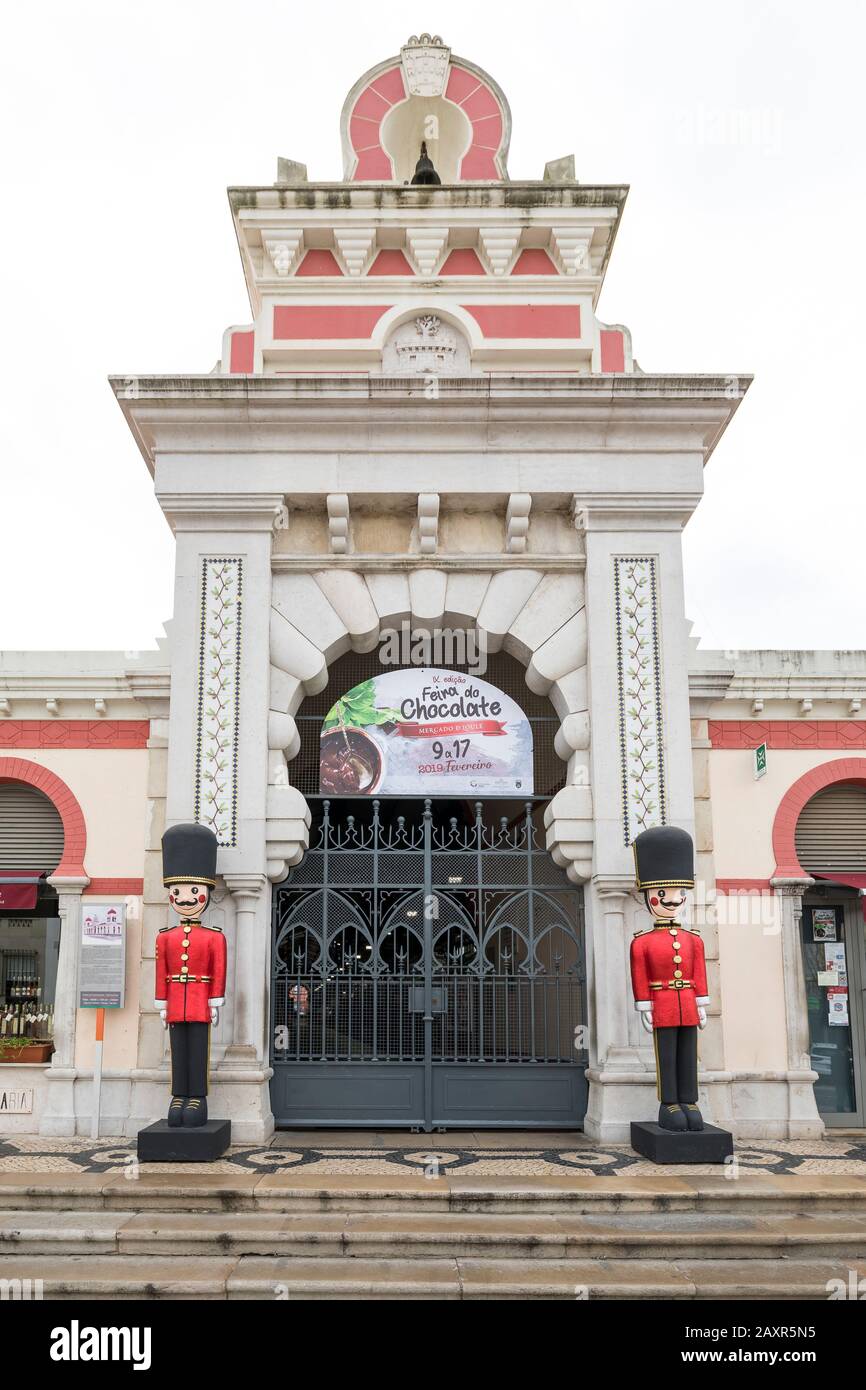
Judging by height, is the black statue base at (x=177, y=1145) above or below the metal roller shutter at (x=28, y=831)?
below

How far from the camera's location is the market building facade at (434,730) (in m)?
10.1

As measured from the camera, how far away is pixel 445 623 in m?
10.8

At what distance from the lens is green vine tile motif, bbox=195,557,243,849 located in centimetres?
A: 992

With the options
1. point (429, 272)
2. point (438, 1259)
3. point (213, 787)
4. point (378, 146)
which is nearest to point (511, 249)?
point (429, 272)

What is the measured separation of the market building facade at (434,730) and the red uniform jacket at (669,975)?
0.73 m

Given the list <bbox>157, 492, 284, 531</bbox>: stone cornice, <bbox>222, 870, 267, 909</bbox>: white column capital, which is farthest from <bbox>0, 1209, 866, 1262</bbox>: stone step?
<bbox>157, 492, 284, 531</bbox>: stone cornice

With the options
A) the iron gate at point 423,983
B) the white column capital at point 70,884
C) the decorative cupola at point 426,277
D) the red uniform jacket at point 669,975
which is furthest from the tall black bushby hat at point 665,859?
the white column capital at point 70,884

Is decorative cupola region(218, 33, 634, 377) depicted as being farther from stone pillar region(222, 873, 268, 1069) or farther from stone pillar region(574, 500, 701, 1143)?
stone pillar region(222, 873, 268, 1069)

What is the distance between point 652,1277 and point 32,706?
7508 mm

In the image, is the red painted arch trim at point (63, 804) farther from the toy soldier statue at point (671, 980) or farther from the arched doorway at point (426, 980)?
the toy soldier statue at point (671, 980)

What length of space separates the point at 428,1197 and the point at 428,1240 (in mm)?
567

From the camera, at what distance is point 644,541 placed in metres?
10.5

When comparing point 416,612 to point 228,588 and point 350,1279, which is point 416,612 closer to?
point 228,588

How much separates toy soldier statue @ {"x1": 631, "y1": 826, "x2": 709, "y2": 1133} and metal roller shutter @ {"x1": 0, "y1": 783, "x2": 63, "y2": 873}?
18.9 feet
